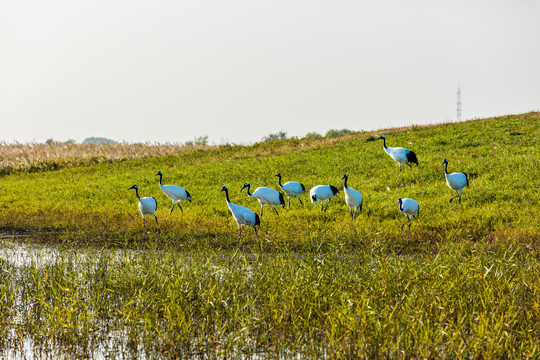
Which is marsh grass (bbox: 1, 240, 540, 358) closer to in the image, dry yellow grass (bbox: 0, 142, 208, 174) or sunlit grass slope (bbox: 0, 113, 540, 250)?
sunlit grass slope (bbox: 0, 113, 540, 250)

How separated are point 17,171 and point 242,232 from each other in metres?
27.8

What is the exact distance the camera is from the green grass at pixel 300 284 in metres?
8.05

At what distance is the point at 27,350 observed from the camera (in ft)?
27.6

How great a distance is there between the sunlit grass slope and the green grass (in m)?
0.11

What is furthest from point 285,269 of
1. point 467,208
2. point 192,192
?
point 192,192

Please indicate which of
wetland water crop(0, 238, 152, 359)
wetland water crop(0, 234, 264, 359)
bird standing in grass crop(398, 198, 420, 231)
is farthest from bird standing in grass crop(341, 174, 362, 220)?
wetland water crop(0, 238, 152, 359)

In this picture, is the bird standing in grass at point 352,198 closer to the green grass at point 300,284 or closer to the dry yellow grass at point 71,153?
the green grass at point 300,284

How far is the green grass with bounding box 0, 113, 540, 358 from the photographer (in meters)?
8.05

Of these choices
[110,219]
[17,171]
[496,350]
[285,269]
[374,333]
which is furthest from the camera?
[17,171]

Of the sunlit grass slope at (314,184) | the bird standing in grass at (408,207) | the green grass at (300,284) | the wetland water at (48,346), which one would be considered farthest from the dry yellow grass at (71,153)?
the wetland water at (48,346)

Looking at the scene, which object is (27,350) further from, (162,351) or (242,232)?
(242,232)

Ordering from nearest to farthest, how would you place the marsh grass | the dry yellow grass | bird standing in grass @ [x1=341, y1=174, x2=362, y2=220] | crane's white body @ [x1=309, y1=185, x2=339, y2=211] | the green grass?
the marsh grass
the green grass
bird standing in grass @ [x1=341, y1=174, x2=362, y2=220]
crane's white body @ [x1=309, y1=185, x2=339, y2=211]
the dry yellow grass

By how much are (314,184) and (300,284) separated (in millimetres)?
15083

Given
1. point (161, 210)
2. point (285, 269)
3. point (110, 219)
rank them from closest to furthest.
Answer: point (285, 269) < point (110, 219) < point (161, 210)
